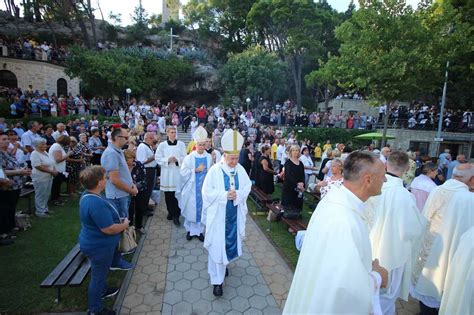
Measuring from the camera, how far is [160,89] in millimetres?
35094

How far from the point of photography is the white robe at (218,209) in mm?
4469

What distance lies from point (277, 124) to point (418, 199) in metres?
21.1

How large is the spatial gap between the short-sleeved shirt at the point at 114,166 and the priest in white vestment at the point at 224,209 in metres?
1.46

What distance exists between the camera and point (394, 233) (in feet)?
12.4

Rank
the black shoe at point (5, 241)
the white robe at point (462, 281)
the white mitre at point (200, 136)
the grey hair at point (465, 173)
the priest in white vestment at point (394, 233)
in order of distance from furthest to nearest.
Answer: the white mitre at point (200, 136)
the black shoe at point (5, 241)
the grey hair at point (465, 173)
the priest in white vestment at point (394, 233)
the white robe at point (462, 281)

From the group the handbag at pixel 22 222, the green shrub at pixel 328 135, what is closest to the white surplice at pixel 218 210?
the handbag at pixel 22 222

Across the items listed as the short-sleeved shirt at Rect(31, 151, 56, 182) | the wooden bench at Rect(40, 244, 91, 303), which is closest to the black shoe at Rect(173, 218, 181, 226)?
the wooden bench at Rect(40, 244, 91, 303)

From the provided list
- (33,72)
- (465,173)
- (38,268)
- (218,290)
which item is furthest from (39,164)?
(33,72)

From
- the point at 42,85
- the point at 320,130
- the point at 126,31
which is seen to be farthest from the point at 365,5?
the point at 126,31

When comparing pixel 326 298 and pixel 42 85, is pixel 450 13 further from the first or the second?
pixel 42 85

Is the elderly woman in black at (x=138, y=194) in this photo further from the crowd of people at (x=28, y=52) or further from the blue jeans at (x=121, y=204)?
the crowd of people at (x=28, y=52)

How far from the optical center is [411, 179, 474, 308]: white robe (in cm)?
392

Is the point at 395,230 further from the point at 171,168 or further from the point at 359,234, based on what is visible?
the point at 171,168

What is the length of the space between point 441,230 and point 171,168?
5.47m
